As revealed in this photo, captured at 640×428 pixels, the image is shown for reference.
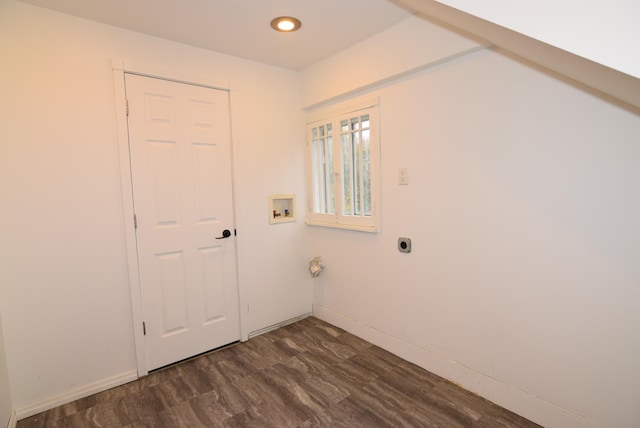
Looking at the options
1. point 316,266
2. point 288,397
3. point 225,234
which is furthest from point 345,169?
point 288,397

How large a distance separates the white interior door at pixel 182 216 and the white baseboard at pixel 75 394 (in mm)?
182

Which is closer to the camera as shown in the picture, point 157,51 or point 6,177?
point 6,177

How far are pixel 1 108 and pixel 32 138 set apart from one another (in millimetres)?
200

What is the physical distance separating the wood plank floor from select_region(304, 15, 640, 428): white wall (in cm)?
20

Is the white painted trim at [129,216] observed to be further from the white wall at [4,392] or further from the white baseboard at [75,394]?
the white wall at [4,392]

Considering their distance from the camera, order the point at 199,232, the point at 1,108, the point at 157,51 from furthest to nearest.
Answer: the point at 199,232, the point at 157,51, the point at 1,108

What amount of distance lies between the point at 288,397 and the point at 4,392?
159 cm

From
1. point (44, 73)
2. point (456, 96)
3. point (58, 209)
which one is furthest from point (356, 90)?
point (58, 209)

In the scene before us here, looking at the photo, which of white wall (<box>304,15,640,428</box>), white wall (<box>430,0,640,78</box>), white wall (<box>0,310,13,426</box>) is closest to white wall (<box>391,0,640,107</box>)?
white wall (<box>430,0,640,78</box>)

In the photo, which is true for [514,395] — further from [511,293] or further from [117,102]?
[117,102]

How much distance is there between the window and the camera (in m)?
2.51

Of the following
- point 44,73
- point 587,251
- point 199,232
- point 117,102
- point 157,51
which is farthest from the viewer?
point 199,232

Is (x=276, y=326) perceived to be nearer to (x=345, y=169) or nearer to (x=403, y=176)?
(x=345, y=169)

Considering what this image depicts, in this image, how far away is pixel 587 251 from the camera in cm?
154
